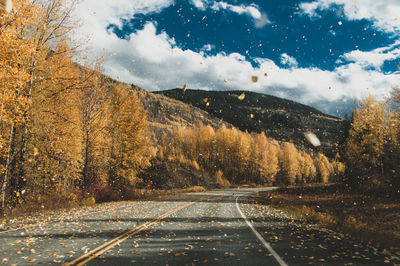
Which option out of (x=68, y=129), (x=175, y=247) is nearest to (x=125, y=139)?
(x=68, y=129)

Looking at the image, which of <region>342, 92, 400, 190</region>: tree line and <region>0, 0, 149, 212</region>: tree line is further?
<region>342, 92, 400, 190</region>: tree line

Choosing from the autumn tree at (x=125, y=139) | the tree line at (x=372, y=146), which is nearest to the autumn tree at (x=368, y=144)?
the tree line at (x=372, y=146)

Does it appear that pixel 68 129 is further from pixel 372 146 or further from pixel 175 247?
pixel 372 146

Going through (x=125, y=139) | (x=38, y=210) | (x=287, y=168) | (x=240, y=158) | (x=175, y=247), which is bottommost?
(x=287, y=168)

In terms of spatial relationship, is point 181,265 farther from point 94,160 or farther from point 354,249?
point 94,160

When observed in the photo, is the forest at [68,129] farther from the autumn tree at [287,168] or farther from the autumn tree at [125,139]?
the autumn tree at [287,168]

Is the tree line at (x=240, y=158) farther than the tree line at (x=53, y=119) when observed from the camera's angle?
Yes

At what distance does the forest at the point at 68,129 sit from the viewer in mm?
11812

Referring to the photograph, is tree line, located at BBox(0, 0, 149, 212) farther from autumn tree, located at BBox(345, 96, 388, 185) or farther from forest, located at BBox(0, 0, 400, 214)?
autumn tree, located at BBox(345, 96, 388, 185)

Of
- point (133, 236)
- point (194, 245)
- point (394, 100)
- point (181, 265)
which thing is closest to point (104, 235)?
point (133, 236)

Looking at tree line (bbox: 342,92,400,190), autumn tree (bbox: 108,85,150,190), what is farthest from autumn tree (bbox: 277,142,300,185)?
autumn tree (bbox: 108,85,150,190)

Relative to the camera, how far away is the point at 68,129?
59.0 ft

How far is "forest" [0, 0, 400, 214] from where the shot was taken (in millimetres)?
11812

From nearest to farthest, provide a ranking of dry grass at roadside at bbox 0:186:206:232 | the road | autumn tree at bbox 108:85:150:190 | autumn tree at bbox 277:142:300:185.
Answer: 1. the road
2. dry grass at roadside at bbox 0:186:206:232
3. autumn tree at bbox 108:85:150:190
4. autumn tree at bbox 277:142:300:185
